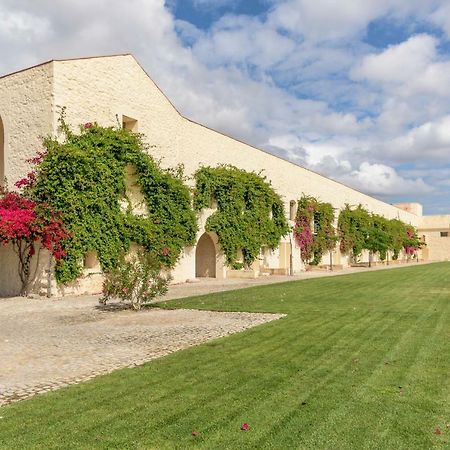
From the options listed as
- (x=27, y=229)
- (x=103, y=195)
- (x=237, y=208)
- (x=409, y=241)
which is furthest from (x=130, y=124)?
(x=409, y=241)

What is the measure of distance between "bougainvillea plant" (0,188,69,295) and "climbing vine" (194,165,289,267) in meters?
8.92

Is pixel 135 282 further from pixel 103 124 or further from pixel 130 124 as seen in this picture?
pixel 130 124

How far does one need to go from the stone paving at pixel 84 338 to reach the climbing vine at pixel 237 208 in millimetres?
11813

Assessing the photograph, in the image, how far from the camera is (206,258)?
25.9 metres

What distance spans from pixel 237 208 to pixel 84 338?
1770 cm

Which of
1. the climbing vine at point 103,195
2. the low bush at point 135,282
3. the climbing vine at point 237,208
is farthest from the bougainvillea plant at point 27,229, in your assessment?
the climbing vine at point 237,208

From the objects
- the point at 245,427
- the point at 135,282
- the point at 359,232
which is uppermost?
the point at 359,232

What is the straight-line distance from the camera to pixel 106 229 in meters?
16.7

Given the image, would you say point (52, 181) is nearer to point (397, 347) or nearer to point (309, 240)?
point (397, 347)

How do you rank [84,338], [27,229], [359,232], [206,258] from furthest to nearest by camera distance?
[359,232] < [206,258] < [27,229] < [84,338]

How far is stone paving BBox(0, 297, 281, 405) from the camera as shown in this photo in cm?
567

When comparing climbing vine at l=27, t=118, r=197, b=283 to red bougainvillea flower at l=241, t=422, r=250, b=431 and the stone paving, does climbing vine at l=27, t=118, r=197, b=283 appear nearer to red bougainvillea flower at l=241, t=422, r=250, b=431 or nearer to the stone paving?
the stone paving

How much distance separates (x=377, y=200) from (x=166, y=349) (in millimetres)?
53302

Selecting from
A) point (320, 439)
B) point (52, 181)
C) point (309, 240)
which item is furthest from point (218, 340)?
point (309, 240)
